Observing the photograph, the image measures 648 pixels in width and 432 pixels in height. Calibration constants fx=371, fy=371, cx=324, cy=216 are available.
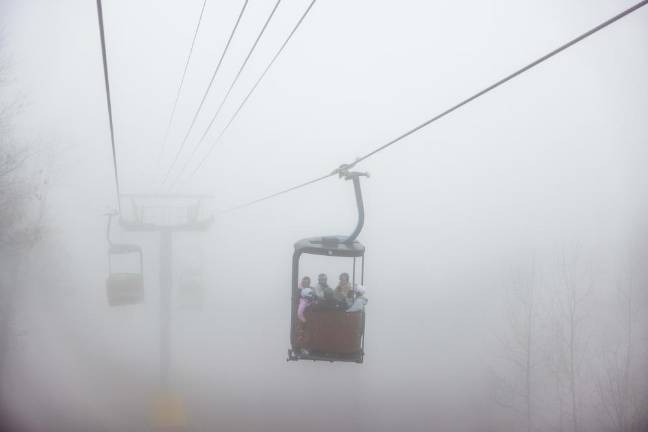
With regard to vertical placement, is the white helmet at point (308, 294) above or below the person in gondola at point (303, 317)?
above

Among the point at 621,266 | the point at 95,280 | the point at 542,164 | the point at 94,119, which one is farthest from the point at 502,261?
the point at 542,164

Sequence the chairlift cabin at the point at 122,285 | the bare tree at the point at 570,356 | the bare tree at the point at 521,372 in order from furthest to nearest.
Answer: the bare tree at the point at 521,372
the bare tree at the point at 570,356
the chairlift cabin at the point at 122,285

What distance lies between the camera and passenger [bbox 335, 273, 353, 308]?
493 cm

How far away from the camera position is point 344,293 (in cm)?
567

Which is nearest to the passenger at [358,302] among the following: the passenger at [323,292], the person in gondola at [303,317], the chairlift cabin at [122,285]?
the passenger at [323,292]

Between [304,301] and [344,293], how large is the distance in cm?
83

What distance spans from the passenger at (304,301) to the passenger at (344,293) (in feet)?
1.12

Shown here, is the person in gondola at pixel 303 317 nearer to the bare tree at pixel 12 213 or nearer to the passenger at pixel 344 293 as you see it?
the passenger at pixel 344 293

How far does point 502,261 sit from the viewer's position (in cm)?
4822

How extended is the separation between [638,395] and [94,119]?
225 feet

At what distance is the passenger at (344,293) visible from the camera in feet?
16.2

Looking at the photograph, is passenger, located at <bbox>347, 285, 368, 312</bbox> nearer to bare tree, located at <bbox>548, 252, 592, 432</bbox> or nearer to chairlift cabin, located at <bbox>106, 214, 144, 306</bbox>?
chairlift cabin, located at <bbox>106, 214, 144, 306</bbox>

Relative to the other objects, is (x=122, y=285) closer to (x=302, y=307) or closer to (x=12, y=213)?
(x=302, y=307)

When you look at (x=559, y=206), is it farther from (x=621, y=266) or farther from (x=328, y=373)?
(x=328, y=373)
